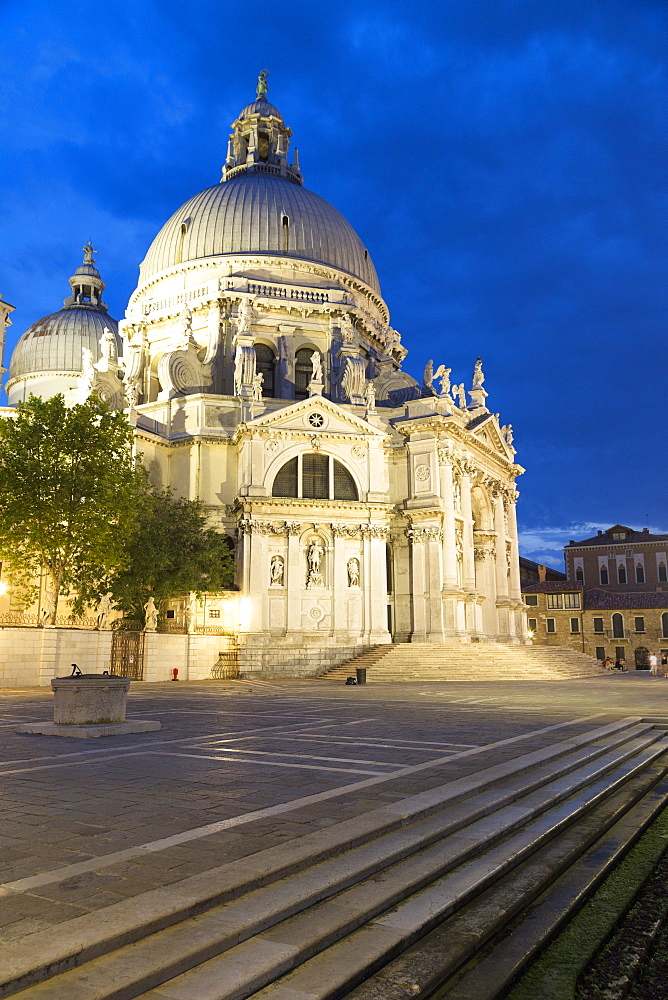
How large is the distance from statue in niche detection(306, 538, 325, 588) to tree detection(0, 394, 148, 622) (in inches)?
545

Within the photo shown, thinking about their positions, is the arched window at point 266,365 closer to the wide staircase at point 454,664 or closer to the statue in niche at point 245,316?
the statue in niche at point 245,316

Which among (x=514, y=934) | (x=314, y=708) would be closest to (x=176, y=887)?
(x=514, y=934)

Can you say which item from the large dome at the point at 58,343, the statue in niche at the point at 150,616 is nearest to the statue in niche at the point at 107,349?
the large dome at the point at 58,343

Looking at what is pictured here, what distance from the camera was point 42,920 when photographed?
14.2 feet

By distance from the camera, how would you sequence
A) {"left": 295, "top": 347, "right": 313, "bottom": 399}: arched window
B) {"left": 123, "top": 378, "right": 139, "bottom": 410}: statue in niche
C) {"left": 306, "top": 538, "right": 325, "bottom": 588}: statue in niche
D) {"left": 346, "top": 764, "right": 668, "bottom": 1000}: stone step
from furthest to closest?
{"left": 295, "top": 347, "right": 313, "bottom": 399}: arched window → {"left": 123, "top": 378, "right": 139, "bottom": 410}: statue in niche → {"left": 306, "top": 538, "right": 325, "bottom": 588}: statue in niche → {"left": 346, "top": 764, "right": 668, "bottom": 1000}: stone step

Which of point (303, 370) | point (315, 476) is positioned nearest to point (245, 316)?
point (303, 370)

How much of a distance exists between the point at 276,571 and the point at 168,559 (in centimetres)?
785

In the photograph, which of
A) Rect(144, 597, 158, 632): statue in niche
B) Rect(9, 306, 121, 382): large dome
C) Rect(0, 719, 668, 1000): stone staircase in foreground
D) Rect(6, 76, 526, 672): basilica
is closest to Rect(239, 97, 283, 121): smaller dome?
Rect(6, 76, 526, 672): basilica

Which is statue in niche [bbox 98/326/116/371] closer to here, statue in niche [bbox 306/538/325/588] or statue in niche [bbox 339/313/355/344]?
statue in niche [bbox 339/313/355/344]

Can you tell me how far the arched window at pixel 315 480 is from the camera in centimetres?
4428

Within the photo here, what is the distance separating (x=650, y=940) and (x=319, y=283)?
52764 millimetres

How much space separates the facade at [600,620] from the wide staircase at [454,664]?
2907 cm

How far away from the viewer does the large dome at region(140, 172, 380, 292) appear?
54656 mm

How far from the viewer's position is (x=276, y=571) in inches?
1690
